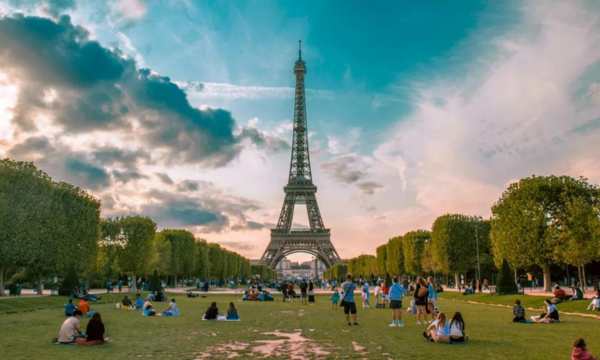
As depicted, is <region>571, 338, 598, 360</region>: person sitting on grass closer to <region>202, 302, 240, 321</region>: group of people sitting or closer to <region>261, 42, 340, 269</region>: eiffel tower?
<region>202, 302, 240, 321</region>: group of people sitting

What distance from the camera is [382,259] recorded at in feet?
384

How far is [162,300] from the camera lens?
4834 centimetres

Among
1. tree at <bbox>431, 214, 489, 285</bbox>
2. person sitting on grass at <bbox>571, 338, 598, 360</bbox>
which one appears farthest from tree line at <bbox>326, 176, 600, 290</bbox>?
person sitting on grass at <bbox>571, 338, 598, 360</bbox>

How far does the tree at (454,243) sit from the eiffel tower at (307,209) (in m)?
47.1

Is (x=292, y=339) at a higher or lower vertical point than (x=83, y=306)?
lower

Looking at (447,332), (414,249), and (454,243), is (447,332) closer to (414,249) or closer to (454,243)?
(454,243)

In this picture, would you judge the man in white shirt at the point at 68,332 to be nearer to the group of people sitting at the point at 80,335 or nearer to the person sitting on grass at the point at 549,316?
the group of people sitting at the point at 80,335

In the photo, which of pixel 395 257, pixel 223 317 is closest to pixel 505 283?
pixel 223 317

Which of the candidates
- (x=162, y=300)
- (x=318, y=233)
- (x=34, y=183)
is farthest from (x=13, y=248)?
(x=318, y=233)

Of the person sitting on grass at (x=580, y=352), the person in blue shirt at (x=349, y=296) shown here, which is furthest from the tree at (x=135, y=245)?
the person sitting on grass at (x=580, y=352)

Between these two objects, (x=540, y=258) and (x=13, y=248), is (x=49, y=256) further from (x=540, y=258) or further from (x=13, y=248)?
(x=540, y=258)

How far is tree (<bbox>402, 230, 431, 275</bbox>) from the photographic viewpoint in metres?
92.9

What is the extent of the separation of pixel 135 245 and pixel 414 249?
144ft

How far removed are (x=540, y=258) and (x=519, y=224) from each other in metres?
3.54
